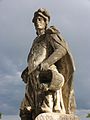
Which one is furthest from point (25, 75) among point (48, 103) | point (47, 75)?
point (48, 103)

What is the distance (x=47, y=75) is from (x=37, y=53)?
0.83 metres

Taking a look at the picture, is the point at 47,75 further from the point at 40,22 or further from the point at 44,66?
the point at 40,22

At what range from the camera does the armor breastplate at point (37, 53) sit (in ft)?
44.4

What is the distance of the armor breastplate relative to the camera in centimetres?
1354

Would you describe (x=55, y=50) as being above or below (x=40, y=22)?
below

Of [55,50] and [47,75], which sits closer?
[47,75]

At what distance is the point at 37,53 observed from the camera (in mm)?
13719

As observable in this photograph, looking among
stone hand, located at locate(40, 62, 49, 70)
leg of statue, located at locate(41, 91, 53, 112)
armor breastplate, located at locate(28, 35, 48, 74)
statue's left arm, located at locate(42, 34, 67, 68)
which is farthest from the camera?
armor breastplate, located at locate(28, 35, 48, 74)

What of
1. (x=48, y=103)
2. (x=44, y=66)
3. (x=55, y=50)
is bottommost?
(x=48, y=103)

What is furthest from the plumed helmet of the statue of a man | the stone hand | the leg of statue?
the leg of statue

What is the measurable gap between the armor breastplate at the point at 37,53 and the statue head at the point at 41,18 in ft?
1.07

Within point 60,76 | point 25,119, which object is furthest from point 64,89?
point 25,119

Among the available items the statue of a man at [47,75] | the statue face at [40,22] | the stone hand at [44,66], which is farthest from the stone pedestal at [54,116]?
the statue face at [40,22]

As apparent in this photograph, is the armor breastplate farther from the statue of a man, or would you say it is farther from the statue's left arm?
the statue's left arm
